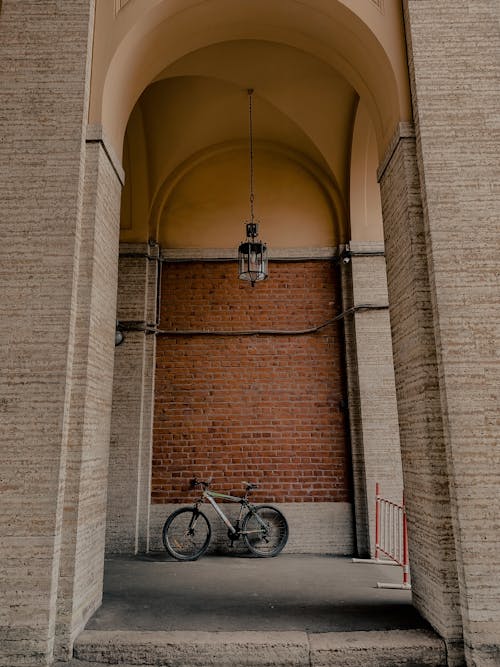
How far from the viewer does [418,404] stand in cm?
379

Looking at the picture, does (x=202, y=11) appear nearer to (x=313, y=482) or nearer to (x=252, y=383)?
(x=252, y=383)

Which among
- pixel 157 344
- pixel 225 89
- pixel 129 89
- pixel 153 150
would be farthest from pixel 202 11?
pixel 157 344

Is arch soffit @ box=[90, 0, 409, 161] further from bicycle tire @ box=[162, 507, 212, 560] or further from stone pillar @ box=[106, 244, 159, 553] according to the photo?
bicycle tire @ box=[162, 507, 212, 560]

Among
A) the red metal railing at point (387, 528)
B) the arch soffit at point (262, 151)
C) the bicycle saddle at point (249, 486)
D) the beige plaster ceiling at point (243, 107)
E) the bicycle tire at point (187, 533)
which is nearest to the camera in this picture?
the beige plaster ceiling at point (243, 107)

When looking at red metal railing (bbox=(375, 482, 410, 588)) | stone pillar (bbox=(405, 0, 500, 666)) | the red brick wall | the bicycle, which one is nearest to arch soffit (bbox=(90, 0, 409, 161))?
stone pillar (bbox=(405, 0, 500, 666))

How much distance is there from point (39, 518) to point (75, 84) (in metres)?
3.25

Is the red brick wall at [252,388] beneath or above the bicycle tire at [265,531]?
above

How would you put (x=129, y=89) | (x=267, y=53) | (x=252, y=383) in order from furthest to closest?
(x=252, y=383)
(x=267, y=53)
(x=129, y=89)

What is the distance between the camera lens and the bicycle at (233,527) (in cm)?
634

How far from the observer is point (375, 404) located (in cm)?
666

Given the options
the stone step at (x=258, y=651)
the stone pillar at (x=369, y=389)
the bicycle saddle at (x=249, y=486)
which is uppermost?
the stone pillar at (x=369, y=389)

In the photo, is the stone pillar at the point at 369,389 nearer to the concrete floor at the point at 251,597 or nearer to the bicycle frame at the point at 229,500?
the concrete floor at the point at 251,597

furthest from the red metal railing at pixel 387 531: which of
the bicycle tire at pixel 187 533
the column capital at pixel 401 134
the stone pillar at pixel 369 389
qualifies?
the column capital at pixel 401 134

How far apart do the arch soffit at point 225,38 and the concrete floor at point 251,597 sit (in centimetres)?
389
